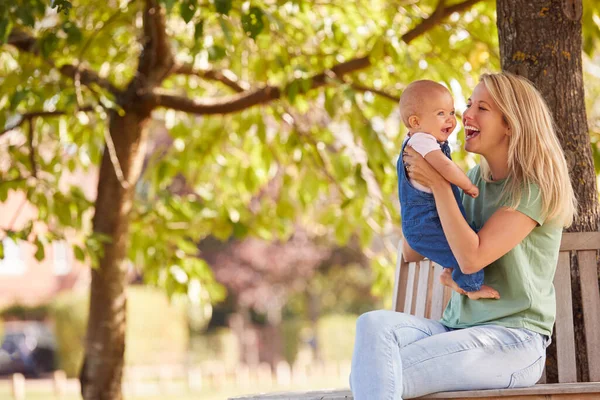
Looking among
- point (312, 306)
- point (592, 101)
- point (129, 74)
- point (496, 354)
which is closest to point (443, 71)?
point (592, 101)

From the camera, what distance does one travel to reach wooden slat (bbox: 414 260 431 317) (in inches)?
140

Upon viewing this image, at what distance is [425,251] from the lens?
2867mm

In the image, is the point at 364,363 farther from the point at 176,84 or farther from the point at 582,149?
the point at 176,84

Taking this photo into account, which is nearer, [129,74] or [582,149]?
[582,149]

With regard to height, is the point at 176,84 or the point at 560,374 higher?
the point at 176,84

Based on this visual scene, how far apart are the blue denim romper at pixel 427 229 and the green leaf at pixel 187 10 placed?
55.3 inches

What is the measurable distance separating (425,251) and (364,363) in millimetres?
442

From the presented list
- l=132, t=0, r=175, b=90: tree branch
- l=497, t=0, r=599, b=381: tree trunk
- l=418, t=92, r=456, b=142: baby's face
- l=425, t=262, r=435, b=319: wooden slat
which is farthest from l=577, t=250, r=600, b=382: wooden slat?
l=132, t=0, r=175, b=90: tree branch

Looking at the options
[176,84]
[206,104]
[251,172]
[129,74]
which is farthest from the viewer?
[176,84]

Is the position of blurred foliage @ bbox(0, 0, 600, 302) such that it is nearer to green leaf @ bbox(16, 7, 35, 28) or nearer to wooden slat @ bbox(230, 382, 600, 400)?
green leaf @ bbox(16, 7, 35, 28)

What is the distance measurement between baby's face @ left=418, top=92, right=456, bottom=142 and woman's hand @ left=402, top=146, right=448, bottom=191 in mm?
104

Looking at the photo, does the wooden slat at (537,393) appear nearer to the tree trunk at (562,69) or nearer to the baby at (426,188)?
the baby at (426,188)

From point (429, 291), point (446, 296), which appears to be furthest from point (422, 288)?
point (446, 296)

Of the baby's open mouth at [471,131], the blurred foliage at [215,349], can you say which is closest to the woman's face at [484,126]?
the baby's open mouth at [471,131]
